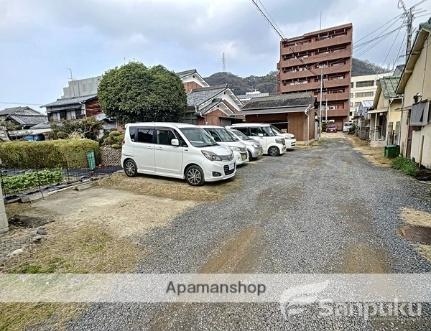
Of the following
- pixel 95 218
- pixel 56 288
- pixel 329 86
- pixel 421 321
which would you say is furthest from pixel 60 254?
pixel 329 86

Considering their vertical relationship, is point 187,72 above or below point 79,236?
above

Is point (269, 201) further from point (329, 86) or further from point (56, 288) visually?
point (329, 86)

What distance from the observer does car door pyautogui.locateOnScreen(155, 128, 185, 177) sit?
24.2 ft

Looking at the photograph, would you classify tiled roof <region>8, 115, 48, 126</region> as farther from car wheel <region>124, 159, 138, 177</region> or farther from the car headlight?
the car headlight

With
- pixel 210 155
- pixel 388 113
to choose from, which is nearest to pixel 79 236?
pixel 210 155

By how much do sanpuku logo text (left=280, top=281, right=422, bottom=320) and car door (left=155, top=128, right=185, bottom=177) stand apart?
5.34 meters

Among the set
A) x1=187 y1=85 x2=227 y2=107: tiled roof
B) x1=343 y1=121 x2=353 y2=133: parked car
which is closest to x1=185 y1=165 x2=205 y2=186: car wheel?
x1=187 y1=85 x2=227 y2=107: tiled roof

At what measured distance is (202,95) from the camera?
22531 mm

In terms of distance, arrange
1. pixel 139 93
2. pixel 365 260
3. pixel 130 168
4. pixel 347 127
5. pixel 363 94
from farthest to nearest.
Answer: pixel 363 94 < pixel 347 127 < pixel 139 93 < pixel 130 168 < pixel 365 260

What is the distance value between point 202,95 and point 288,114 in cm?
796

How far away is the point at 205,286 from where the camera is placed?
9.06 ft

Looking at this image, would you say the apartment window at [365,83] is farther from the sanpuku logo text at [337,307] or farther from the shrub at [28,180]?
the sanpuku logo text at [337,307]

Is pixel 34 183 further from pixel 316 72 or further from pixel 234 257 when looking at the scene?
pixel 316 72

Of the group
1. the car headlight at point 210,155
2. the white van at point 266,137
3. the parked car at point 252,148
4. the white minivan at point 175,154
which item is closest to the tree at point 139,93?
the white van at point 266,137
